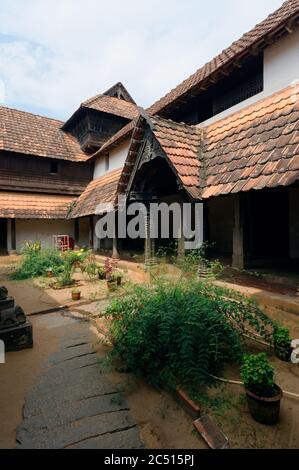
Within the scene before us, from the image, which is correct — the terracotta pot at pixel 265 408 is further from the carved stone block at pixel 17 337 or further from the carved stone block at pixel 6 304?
the carved stone block at pixel 6 304

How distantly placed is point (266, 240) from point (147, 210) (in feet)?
12.5

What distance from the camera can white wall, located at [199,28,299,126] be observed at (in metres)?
6.45

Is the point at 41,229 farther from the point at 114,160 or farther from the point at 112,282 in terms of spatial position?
the point at 112,282

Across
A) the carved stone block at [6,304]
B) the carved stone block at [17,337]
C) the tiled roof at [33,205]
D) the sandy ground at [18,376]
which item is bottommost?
the sandy ground at [18,376]

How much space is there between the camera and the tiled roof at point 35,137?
1560cm

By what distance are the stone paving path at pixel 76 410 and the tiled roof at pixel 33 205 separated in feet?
41.2

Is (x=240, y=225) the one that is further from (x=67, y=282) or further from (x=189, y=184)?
(x=67, y=282)

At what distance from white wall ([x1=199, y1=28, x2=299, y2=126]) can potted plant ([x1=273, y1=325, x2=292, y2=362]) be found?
20.3 feet

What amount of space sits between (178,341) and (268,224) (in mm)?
6389

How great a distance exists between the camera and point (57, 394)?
303 centimetres

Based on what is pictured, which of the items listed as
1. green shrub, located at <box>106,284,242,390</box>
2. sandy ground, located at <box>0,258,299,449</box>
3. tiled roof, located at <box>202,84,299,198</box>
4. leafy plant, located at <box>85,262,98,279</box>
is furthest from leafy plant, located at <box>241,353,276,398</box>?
leafy plant, located at <box>85,262,98,279</box>

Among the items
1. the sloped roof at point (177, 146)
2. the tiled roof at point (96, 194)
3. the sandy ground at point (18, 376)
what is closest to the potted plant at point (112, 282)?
the sandy ground at point (18, 376)
